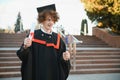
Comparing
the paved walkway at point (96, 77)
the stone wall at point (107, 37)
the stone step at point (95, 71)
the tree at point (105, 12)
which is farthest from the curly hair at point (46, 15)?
the tree at point (105, 12)

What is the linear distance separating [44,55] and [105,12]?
42.6 feet

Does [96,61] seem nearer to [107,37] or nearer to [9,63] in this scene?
[9,63]

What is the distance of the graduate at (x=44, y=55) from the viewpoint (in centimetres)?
340

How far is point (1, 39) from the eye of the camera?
15.1 meters

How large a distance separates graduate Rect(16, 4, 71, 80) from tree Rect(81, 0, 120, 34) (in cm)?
1218

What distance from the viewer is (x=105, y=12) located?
16078mm

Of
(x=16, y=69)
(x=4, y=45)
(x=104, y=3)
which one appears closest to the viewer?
(x=16, y=69)

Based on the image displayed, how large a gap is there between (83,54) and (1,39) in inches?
187

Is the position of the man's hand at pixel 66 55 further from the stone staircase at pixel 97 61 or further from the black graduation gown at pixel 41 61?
the stone staircase at pixel 97 61

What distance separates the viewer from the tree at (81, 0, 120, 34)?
50.9 ft

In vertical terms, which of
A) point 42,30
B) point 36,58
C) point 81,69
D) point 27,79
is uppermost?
point 42,30

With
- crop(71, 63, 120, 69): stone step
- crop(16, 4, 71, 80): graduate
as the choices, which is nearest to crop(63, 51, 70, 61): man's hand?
crop(16, 4, 71, 80): graduate

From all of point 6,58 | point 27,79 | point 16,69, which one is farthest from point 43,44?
point 6,58

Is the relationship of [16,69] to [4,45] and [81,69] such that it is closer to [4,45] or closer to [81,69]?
[81,69]
